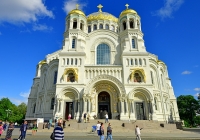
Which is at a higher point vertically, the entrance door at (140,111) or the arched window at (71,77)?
the arched window at (71,77)

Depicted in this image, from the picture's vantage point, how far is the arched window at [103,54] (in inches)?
1151

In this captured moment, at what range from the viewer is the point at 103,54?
29.8 meters

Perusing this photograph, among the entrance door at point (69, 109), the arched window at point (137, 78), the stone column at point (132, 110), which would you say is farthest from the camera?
the arched window at point (137, 78)

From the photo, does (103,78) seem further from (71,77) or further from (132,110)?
(132,110)

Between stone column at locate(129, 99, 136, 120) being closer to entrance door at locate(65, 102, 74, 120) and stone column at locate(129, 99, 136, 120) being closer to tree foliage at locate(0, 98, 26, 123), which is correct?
entrance door at locate(65, 102, 74, 120)

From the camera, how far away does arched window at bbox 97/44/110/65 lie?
95.9 feet

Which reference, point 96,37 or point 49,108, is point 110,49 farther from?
point 49,108

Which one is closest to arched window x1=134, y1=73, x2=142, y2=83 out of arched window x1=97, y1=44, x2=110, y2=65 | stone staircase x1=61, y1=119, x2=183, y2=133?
arched window x1=97, y1=44, x2=110, y2=65

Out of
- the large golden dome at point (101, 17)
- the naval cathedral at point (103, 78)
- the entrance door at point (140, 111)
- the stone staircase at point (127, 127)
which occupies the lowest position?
the stone staircase at point (127, 127)

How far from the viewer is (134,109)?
24000mm

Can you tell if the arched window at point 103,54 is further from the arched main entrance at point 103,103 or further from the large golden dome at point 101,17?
the large golden dome at point 101,17

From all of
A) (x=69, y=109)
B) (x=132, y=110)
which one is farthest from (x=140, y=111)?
(x=69, y=109)

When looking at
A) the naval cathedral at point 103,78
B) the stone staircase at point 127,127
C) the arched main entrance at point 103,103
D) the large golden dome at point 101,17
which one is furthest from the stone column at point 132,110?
the large golden dome at point 101,17

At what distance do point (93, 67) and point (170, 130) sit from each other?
48.9ft
